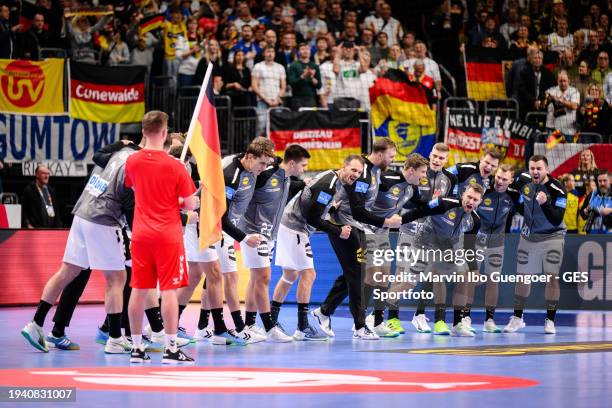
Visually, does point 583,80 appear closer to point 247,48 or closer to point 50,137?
point 247,48

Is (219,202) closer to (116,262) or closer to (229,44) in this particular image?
(116,262)

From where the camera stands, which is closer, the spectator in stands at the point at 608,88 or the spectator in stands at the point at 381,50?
the spectator in stands at the point at 608,88

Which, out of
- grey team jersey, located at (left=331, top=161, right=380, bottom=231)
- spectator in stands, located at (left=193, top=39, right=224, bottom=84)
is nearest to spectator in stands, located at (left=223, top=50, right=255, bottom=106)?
spectator in stands, located at (left=193, top=39, right=224, bottom=84)

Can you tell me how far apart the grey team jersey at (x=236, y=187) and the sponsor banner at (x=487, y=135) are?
31.9 feet

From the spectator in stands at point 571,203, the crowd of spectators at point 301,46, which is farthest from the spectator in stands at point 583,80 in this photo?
the spectator in stands at point 571,203

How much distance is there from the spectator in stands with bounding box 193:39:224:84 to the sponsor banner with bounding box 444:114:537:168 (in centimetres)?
460

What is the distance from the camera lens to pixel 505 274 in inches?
636

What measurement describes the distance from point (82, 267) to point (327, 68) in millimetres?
11512

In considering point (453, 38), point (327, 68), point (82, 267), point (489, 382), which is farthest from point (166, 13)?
point (489, 382)

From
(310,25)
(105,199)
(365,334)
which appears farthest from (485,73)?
(105,199)

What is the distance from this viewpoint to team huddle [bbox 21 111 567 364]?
34.6ft

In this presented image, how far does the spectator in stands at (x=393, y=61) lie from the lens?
912 inches

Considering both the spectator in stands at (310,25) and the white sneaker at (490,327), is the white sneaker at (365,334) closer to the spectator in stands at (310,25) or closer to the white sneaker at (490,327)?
→ the white sneaker at (490,327)

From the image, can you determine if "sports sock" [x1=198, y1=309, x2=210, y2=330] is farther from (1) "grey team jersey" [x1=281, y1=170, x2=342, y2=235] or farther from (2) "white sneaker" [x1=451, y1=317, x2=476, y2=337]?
(2) "white sneaker" [x1=451, y1=317, x2=476, y2=337]
